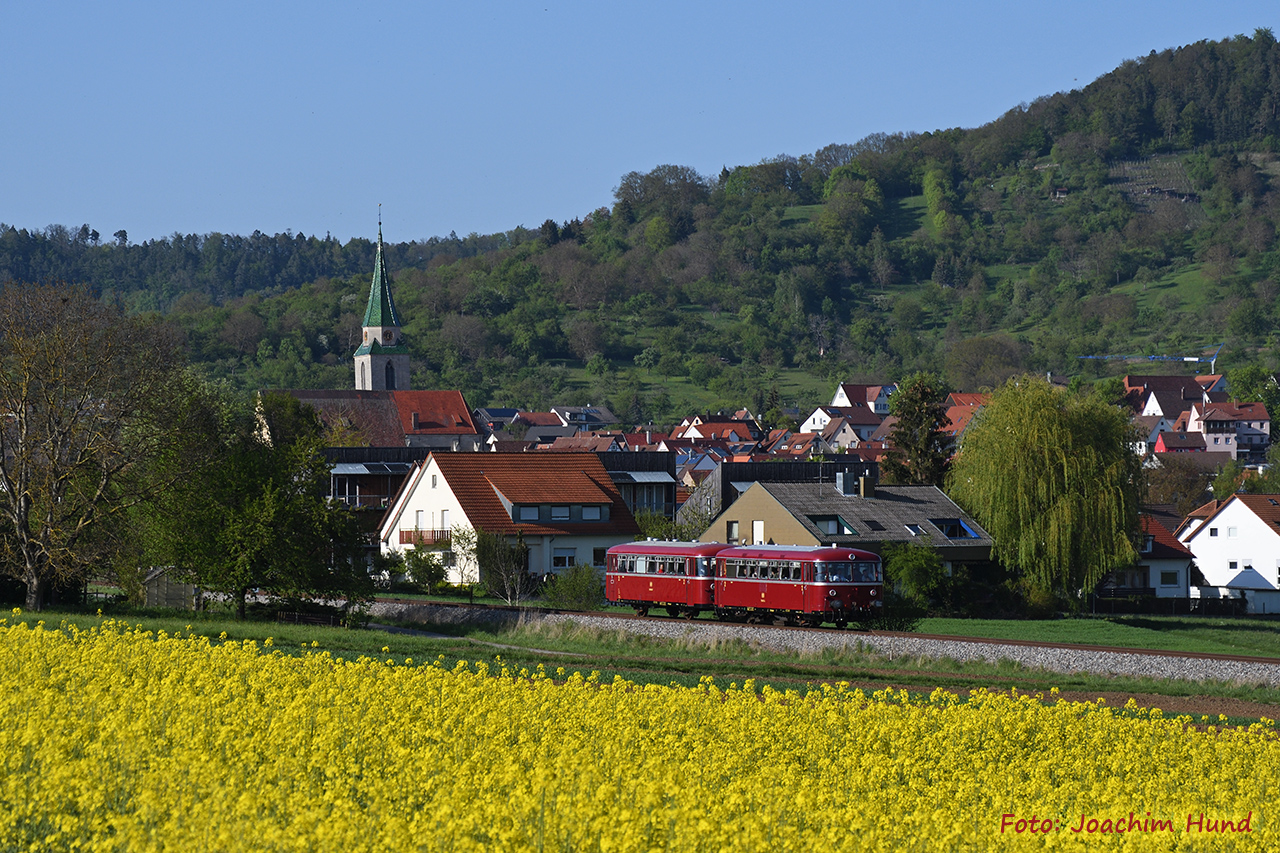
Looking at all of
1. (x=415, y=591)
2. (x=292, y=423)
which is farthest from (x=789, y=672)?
(x=292, y=423)

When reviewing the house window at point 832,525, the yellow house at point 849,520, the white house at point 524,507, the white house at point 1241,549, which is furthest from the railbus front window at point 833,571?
the white house at point 1241,549

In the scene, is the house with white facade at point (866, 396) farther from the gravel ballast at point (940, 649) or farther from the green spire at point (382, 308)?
the gravel ballast at point (940, 649)

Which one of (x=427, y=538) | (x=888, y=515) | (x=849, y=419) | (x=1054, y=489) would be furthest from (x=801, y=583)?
(x=849, y=419)

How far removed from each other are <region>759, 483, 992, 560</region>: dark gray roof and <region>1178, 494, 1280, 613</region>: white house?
23.4 meters

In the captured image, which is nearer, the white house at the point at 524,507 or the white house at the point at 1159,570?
the white house at the point at 524,507

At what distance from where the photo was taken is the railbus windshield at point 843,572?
38.1 meters

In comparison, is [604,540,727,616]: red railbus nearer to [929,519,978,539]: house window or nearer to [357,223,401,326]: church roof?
[929,519,978,539]: house window

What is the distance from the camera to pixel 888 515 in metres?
52.6

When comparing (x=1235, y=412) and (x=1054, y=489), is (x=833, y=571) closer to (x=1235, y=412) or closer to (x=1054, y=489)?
(x=1054, y=489)

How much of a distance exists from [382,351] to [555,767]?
140310 mm

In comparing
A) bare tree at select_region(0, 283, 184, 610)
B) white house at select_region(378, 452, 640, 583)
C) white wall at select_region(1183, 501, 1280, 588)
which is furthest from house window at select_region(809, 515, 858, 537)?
white wall at select_region(1183, 501, 1280, 588)

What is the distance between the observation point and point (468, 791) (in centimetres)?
1052

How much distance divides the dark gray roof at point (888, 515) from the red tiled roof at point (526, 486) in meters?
8.03

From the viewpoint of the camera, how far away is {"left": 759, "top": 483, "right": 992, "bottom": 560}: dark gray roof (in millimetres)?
50750
